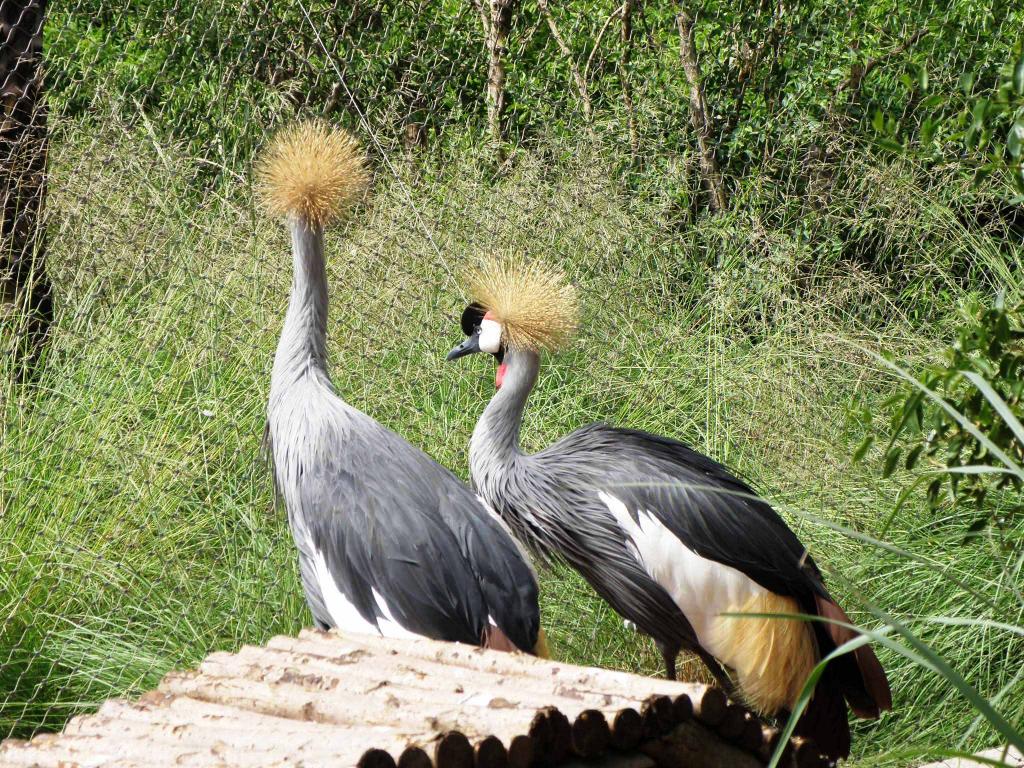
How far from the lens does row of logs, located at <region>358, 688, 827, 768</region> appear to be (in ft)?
5.60

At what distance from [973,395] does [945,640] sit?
1.73 meters

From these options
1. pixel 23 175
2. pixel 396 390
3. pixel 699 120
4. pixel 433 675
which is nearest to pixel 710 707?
pixel 433 675

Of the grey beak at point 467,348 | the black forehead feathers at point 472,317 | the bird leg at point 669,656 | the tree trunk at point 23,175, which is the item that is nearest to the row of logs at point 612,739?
the bird leg at point 669,656

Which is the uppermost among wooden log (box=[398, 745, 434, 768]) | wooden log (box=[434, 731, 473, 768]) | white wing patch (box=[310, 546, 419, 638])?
wooden log (box=[434, 731, 473, 768])

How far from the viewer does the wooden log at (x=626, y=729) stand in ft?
6.09

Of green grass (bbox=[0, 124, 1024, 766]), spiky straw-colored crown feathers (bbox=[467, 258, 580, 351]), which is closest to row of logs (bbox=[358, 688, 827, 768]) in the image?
green grass (bbox=[0, 124, 1024, 766])

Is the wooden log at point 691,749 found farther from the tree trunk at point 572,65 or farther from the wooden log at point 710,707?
the tree trunk at point 572,65

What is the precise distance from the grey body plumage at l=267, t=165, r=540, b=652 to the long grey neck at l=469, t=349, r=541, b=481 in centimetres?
45

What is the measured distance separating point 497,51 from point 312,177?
274 centimetres

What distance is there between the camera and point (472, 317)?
3.83 meters

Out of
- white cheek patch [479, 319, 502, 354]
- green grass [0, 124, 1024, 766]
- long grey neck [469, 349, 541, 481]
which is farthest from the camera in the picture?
white cheek patch [479, 319, 502, 354]

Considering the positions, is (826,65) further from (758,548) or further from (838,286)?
(758,548)

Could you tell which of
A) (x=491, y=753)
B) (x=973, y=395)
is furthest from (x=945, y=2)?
(x=491, y=753)

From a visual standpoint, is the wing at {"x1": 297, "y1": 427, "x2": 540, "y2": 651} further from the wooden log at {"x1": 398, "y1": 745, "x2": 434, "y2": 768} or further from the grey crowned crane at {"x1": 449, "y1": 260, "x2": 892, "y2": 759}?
the wooden log at {"x1": 398, "y1": 745, "x2": 434, "y2": 768}
